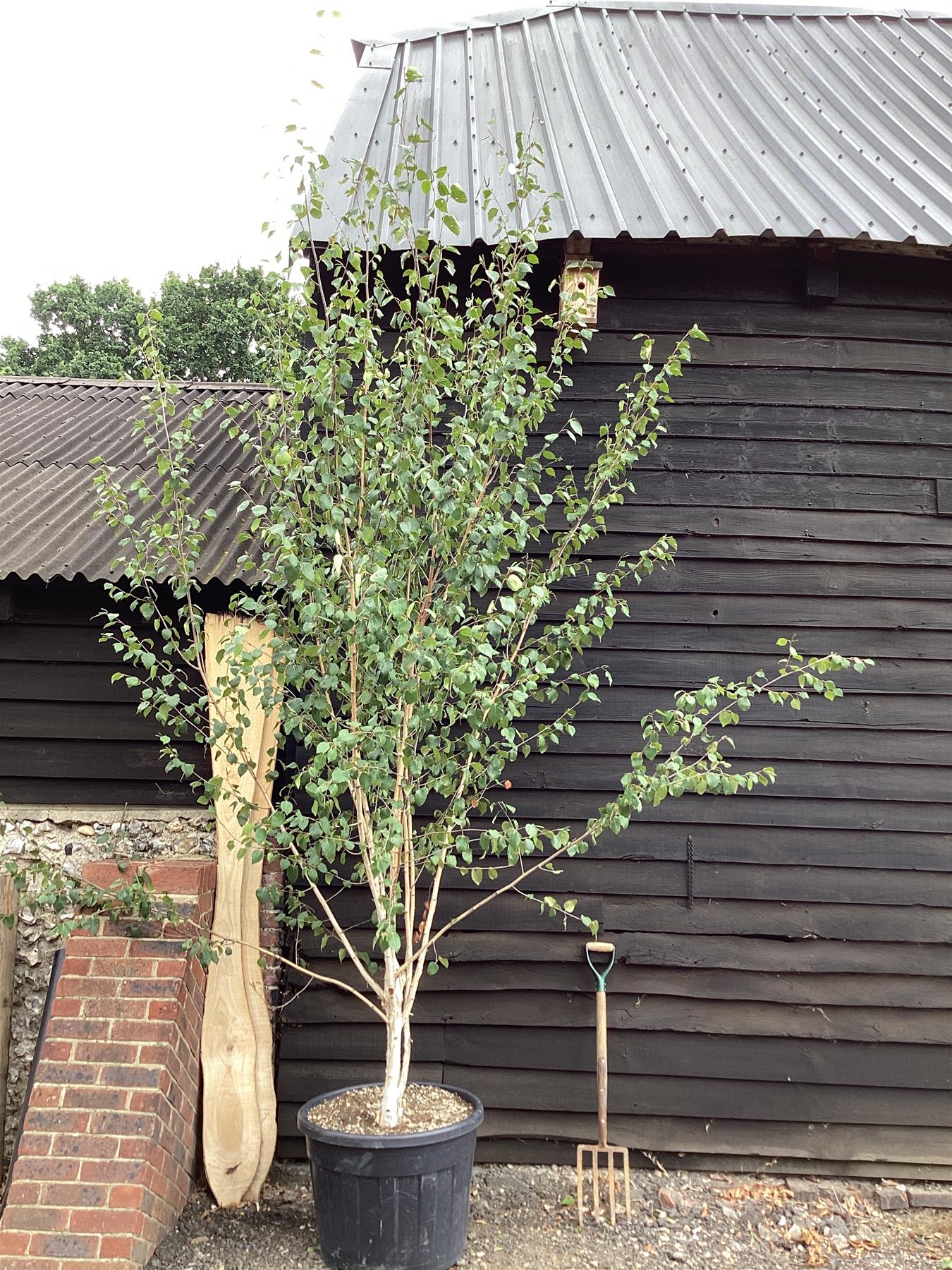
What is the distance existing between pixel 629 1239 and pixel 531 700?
2.06 m

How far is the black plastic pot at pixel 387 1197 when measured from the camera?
2.75 metres

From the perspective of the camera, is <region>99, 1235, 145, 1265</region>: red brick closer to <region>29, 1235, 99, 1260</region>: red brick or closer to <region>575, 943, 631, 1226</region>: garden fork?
<region>29, 1235, 99, 1260</region>: red brick

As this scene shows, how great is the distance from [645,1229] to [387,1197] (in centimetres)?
114

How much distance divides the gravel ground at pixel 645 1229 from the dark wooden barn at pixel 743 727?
148 mm

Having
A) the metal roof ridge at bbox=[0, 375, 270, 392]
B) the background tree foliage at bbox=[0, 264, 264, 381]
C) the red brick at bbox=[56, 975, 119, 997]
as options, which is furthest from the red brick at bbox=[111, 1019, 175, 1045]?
the background tree foliage at bbox=[0, 264, 264, 381]

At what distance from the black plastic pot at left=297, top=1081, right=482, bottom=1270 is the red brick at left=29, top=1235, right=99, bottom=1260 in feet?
2.33

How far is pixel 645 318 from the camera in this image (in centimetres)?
420

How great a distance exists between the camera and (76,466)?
5.06 meters

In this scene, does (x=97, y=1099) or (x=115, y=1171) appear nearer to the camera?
(x=115, y=1171)

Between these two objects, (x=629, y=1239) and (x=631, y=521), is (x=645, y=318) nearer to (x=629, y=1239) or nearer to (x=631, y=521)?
(x=631, y=521)

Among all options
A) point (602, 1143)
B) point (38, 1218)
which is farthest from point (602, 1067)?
point (38, 1218)

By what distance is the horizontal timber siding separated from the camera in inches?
146

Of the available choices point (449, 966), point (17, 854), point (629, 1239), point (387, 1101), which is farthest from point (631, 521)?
point (17, 854)

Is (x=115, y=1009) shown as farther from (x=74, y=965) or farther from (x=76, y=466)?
(x=76, y=466)
